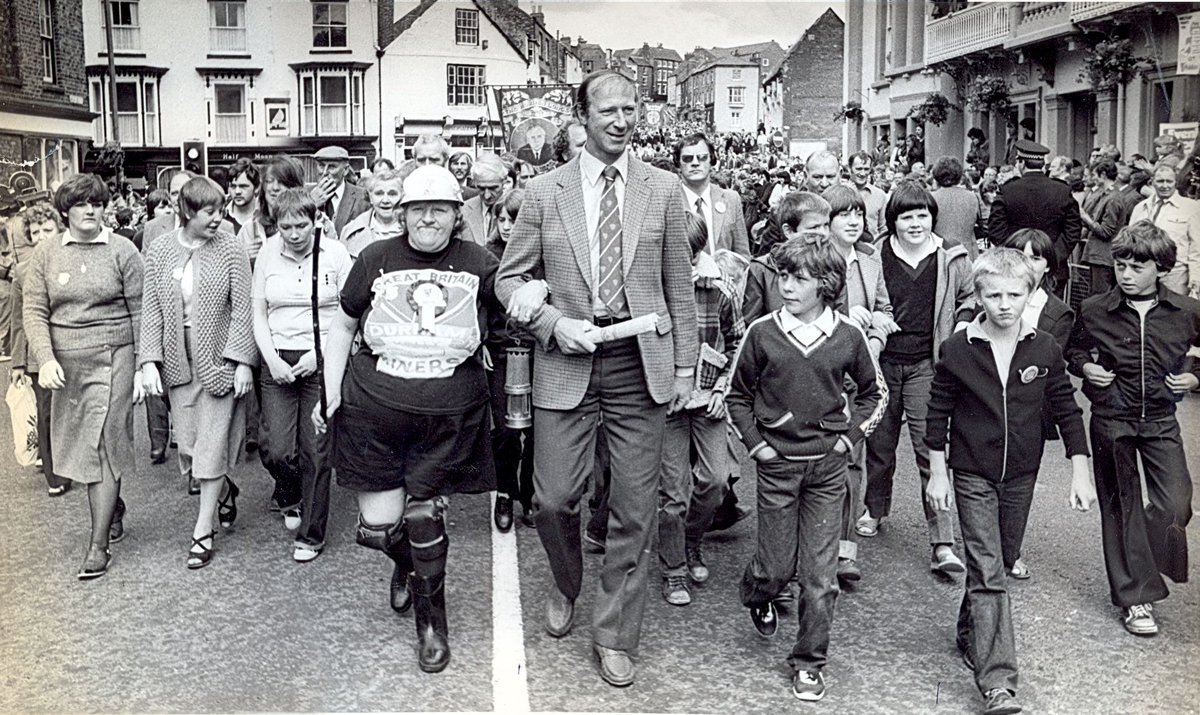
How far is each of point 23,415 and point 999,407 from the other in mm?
5095

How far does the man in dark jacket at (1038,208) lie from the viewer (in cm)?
975

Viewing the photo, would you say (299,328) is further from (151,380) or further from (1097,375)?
(1097,375)

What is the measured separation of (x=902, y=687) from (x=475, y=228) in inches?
173

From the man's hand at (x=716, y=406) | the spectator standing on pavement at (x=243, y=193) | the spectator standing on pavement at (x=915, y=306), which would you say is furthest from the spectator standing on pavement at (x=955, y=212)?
the man's hand at (x=716, y=406)

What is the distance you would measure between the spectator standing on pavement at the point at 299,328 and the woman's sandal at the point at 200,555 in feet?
1.30

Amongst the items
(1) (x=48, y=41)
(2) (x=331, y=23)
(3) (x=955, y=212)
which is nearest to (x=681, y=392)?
(1) (x=48, y=41)

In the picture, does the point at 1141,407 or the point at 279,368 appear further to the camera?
the point at 279,368

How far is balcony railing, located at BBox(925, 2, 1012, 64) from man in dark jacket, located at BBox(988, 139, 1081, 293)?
14.9 metres

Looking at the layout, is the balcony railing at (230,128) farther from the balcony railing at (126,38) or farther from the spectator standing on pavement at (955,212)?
the spectator standing on pavement at (955,212)

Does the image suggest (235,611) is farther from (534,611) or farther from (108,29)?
(108,29)

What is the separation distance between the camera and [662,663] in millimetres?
4520

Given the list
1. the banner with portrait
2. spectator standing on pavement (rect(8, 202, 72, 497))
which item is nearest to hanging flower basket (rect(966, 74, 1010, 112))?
the banner with portrait

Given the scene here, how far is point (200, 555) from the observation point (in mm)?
5820

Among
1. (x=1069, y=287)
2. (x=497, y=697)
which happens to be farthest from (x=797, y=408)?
(x=1069, y=287)
